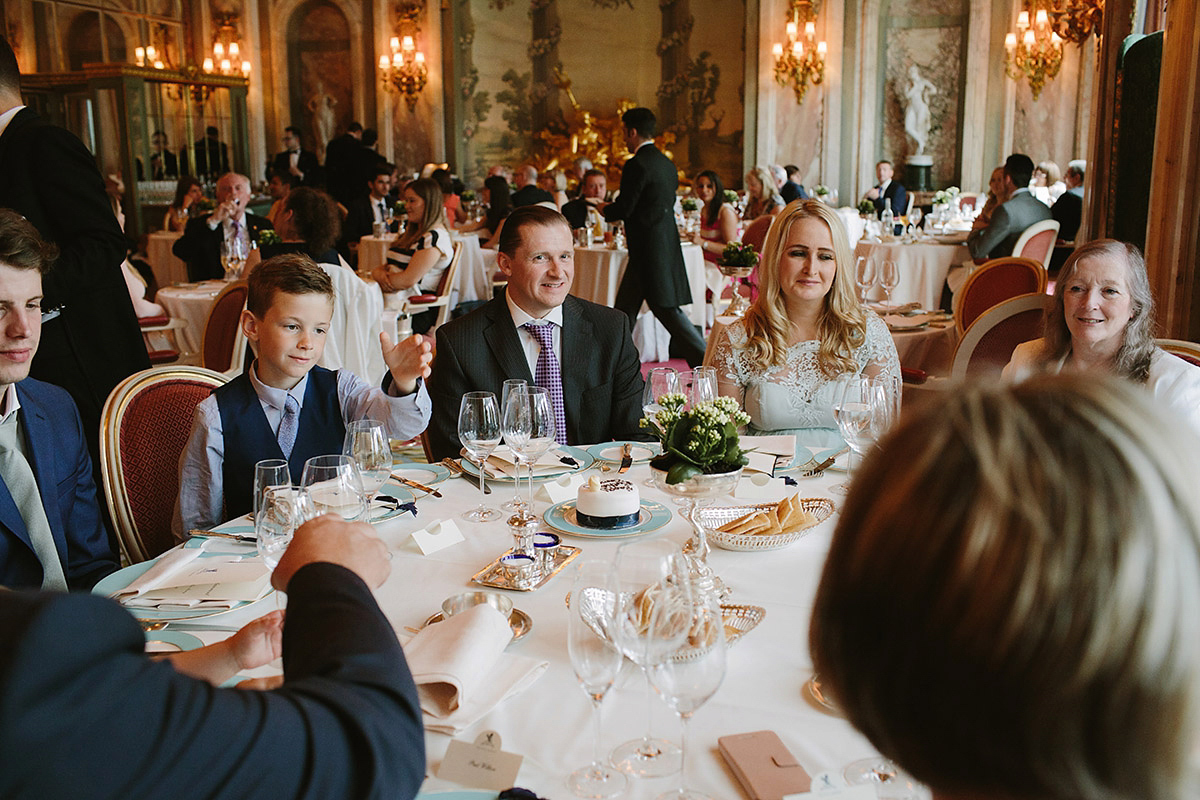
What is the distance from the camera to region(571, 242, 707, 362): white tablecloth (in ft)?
24.3

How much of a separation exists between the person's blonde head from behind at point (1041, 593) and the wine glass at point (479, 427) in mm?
1412

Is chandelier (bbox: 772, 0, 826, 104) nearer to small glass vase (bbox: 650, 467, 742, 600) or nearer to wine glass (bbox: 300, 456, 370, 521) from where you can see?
small glass vase (bbox: 650, 467, 742, 600)

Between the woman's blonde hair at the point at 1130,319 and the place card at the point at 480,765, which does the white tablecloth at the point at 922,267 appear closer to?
the woman's blonde hair at the point at 1130,319

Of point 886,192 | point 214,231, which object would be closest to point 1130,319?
point 214,231

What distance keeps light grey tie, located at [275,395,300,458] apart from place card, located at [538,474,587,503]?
2.35 ft

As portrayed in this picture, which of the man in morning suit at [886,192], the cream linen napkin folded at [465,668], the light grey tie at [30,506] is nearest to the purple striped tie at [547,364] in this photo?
the light grey tie at [30,506]

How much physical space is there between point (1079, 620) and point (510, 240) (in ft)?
8.89

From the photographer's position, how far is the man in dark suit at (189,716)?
64 cm

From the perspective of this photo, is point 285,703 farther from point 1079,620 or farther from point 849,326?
point 849,326

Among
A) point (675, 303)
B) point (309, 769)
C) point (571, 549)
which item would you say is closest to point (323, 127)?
point (675, 303)

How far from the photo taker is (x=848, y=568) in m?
0.63

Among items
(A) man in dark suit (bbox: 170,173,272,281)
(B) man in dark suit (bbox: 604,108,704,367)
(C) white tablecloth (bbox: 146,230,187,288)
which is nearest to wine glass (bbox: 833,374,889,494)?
(B) man in dark suit (bbox: 604,108,704,367)

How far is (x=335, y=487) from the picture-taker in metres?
1.53

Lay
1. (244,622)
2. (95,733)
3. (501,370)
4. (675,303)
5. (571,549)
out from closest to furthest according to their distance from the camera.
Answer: (95,733), (244,622), (571,549), (501,370), (675,303)
